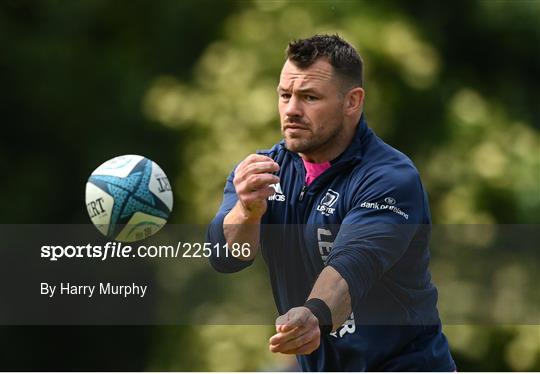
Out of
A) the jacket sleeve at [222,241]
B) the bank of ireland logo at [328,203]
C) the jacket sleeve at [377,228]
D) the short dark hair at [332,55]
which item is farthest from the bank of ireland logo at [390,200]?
the jacket sleeve at [222,241]

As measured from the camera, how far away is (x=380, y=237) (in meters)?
6.06

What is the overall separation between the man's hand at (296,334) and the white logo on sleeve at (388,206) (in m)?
0.94

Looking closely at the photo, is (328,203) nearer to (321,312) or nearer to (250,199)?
(250,199)

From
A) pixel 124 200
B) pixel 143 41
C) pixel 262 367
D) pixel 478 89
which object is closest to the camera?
pixel 124 200

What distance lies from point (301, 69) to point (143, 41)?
8566mm

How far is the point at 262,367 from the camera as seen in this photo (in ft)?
38.3

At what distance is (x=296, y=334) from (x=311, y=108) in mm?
1634

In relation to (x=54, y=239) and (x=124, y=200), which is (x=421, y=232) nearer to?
(x=124, y=200)

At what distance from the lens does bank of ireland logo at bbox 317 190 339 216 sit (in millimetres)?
6474

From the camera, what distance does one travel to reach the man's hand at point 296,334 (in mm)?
5281

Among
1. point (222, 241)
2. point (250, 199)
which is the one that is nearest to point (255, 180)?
point (250, 199)

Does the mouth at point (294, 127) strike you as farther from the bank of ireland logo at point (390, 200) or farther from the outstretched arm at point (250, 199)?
the bank of ireland logo at point (390, 200)

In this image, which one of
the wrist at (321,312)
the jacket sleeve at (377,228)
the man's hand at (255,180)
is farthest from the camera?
the man's hand at (255,180)

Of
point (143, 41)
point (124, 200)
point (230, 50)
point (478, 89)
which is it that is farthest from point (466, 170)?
point (124, 200)
